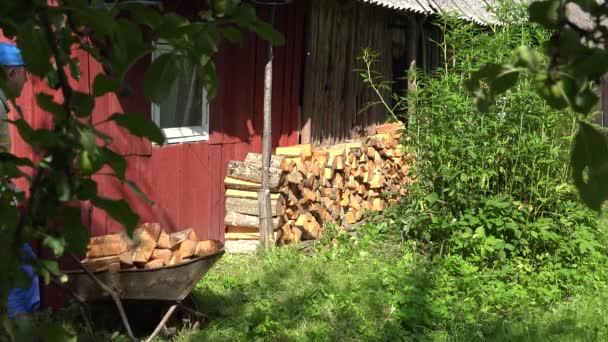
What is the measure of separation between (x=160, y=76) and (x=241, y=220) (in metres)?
6.31

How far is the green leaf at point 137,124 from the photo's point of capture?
111 centimetres

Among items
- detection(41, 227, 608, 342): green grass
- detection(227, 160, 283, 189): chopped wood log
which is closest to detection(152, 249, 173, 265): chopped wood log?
detection(41, 227, 608, 342): green grass

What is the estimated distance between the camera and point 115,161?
1.12 meters

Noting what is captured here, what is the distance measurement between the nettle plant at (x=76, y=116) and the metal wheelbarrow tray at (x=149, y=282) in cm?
356

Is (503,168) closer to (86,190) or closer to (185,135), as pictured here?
(185,135)

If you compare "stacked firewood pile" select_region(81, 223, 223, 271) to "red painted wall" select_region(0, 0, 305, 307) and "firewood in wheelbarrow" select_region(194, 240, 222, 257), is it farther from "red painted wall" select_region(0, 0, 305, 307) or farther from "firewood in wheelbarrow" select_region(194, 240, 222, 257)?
"red painted wall" select_region(0, 0, 305, 307)

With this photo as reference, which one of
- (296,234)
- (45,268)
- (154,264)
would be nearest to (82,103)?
(45,268)

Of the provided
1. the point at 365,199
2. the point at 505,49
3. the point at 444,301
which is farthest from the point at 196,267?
the point at 365,199

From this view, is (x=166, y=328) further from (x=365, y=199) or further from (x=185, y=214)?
(x=365, y=199)

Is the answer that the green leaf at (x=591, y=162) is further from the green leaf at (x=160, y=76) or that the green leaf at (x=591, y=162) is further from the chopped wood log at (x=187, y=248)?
the chopped wood log at (x=187, y=248)

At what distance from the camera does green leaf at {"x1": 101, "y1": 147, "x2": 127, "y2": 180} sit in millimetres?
1105

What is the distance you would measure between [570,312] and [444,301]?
3.03ft

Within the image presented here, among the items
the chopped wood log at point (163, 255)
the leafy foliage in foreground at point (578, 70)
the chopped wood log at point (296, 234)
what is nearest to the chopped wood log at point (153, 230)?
the chopped wood log at point (163, 255)

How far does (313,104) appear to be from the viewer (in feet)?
28.9
